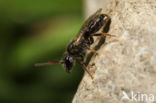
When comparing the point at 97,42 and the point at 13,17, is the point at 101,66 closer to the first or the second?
the point at 97,42

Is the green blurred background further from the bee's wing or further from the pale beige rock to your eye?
the pale beige rock

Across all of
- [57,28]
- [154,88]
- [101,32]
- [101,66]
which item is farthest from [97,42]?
[57,28]

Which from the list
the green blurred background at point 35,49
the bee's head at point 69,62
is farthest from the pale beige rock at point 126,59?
the green blurred background at point 35,49

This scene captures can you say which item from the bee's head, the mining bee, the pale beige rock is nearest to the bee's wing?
the mining bee

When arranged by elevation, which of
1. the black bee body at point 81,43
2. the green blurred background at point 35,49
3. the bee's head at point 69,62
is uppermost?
the black bee body at point 81,43

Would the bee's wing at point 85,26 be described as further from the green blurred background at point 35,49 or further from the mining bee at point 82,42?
the green blurred background at point 35,49

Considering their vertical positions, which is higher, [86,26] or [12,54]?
[86,26]
